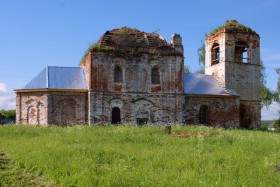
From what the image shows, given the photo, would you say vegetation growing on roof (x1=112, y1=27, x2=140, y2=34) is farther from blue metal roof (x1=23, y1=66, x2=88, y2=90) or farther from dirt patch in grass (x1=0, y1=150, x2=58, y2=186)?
dirt patch in grass (x1=0, y1=150, x2=58, y2=186)

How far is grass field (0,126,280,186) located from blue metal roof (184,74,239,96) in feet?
39.0

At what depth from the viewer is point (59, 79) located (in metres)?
24.2

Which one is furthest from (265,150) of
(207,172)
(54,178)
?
(54,178)

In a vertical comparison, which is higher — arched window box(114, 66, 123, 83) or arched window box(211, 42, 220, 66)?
arched window box(211, 42, 220, 66)

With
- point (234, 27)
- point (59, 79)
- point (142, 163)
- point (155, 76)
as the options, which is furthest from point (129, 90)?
point (142, 163)

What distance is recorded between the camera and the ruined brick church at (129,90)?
2317 cm

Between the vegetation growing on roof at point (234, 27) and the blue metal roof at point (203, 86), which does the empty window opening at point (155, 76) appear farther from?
the vegetation growing on roof at point (234, 27)

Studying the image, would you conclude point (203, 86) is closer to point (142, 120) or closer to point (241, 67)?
point (241, 67)

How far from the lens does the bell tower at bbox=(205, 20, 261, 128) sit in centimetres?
2755

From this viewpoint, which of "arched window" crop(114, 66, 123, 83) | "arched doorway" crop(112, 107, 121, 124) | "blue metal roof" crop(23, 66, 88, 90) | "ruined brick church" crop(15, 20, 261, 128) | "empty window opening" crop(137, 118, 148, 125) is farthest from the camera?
"empty window opening" crop(137, 118, 148, 125)

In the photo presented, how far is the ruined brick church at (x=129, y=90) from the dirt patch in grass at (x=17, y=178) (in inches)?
520

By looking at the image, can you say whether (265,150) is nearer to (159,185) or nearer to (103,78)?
(159,185)

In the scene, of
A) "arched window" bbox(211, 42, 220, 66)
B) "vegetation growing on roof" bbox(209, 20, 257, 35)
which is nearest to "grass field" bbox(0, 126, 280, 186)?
"vegetation growing on roof" bbox(209, 20, 257, 35)

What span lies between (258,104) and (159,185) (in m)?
22.7
